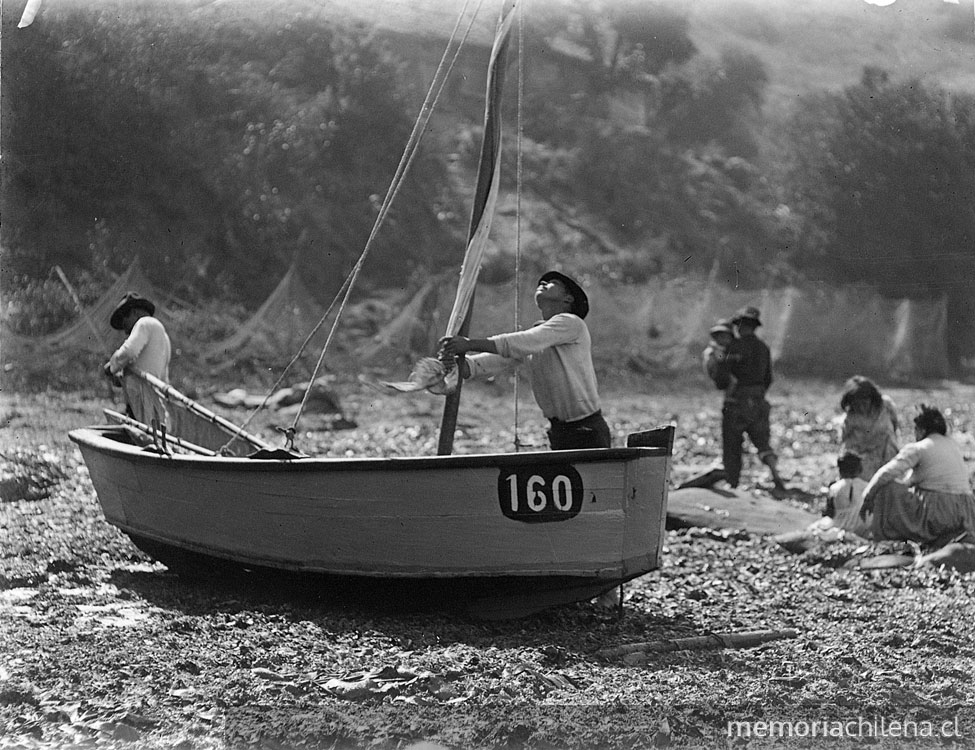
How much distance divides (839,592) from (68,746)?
14.2ft

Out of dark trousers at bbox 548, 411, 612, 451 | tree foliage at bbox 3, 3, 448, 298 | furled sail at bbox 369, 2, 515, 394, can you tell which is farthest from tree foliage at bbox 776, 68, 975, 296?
dark trousers at bbox 548, 411, 612, 451

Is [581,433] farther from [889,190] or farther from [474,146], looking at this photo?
[474,146]

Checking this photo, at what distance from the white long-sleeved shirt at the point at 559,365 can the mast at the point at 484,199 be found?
1.18ft

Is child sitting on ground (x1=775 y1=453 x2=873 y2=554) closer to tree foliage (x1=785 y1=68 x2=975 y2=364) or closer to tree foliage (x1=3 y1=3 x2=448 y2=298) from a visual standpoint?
tree foliage (x1=3 y1=3 x2=448 y2=298)

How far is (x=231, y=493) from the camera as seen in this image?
5.59m

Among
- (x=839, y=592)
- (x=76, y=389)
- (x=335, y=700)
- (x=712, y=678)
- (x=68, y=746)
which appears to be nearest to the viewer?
(x=68, y=746)

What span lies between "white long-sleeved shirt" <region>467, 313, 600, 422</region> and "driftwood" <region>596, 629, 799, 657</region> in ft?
3.69

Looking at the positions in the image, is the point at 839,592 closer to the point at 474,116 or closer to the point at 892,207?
the point at 892,207

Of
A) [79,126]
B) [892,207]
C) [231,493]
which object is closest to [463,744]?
[231,493]

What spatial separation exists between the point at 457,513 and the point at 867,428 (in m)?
4.36

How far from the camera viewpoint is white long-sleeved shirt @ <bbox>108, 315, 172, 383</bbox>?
725 centimetres

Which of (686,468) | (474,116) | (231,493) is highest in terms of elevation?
(474,116)

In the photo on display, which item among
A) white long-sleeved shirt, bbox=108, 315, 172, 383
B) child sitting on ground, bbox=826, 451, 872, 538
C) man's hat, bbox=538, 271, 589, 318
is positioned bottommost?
child sitting on ground, bbox=826, 451, 872, 538

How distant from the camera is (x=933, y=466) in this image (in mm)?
7223
